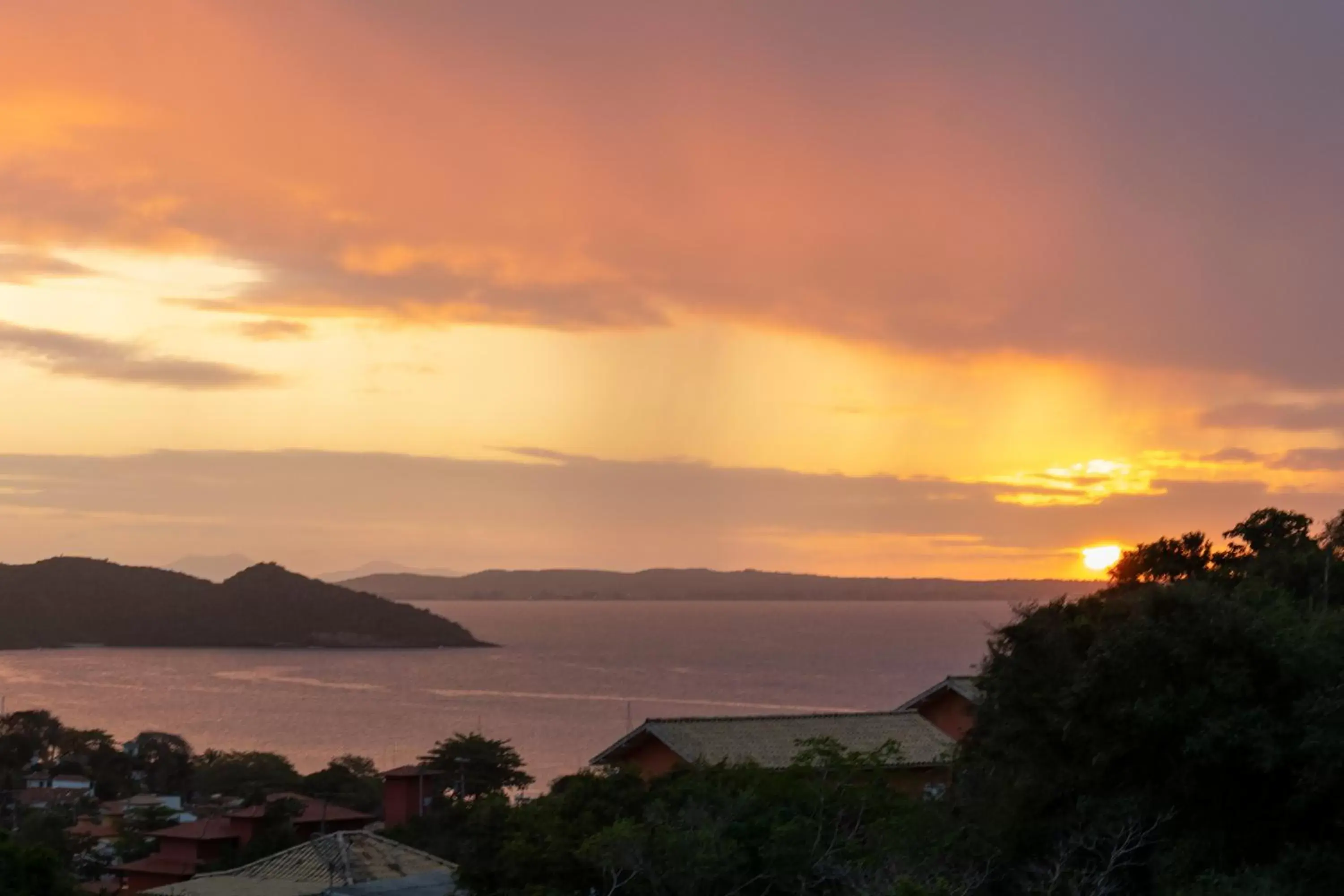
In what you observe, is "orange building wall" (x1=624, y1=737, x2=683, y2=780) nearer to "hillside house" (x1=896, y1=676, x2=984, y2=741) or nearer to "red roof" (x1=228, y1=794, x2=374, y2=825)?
"hillside house" (x1=896, y1=676, x2=984, y2=741)

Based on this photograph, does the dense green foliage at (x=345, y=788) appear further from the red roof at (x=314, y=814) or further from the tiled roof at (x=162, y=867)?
the tiled roof at (x=162, y=867)

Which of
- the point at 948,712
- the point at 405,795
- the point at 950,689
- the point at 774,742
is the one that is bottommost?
the point at 405,795

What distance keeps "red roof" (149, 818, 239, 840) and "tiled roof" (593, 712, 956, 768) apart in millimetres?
12898

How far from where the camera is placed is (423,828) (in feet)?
134

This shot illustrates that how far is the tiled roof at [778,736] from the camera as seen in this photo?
1231 inches

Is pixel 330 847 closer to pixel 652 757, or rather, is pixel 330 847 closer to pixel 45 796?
pixel 652 757

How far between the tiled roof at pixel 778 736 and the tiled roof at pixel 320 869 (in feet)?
14.9

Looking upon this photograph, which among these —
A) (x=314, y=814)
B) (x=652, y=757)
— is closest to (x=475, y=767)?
(x=314, y=814)

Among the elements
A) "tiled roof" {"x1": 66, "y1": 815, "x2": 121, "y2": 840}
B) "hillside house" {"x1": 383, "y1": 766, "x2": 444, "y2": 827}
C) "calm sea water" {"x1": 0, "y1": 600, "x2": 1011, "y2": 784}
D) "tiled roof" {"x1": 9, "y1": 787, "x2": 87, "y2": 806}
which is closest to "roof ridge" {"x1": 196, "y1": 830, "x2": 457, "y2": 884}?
"hillside house" {"x1": 383, "y1": 766, "x2": 444, "y2": 827}

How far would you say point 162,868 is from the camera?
3897cm

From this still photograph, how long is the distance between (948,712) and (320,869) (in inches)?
611

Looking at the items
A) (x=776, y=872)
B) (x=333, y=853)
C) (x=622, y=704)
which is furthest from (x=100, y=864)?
(x=622, y=704)

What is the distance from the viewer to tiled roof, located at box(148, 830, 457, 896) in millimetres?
28656

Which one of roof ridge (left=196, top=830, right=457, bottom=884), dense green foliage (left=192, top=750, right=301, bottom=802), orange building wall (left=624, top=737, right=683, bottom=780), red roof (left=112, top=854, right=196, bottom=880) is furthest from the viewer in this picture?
dense green foliage (left=192, top=750, right=301, bottom=802)
